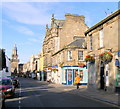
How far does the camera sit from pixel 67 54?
36.8m

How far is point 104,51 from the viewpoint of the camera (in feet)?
65.9

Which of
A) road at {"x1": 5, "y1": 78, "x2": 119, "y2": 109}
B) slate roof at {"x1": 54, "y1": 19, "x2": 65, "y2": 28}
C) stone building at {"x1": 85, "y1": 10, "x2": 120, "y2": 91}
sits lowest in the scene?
road at {"x1": 5, "y1": 78, "x2": 119, "y2": 109}

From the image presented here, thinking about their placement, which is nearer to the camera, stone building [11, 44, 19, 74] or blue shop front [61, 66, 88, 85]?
blue shop front [61, 66, 88, 85]

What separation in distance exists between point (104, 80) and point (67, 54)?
16005mm

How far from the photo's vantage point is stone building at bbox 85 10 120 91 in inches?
757

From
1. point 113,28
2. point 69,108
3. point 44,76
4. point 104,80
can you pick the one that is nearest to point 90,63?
point 104,80

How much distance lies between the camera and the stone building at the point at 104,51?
19.2 m

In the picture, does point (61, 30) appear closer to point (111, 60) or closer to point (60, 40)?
point (60, 40)

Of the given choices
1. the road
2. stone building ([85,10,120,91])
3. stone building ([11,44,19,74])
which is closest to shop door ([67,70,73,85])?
stone building ([85,10,120,91])

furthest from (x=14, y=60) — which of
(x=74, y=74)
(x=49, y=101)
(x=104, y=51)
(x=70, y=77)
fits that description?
(x=49, y=101)

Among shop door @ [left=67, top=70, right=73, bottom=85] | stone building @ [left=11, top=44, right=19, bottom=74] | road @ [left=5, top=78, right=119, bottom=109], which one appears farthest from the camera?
stone building @ [left=11, top=44, right=19, bottom=74]

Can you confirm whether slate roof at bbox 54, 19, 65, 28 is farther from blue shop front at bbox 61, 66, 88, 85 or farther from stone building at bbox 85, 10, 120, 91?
stone building at bbox 85, 10, 120, 91

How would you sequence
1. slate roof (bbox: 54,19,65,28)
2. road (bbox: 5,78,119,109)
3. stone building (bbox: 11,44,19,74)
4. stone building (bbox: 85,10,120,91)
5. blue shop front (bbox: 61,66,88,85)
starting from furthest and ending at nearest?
stone building (bbox: 11,44,19,74) < slate roof (bbox: 54,19,65,28) < blue shop front (bbox: 61,66,88,85) < stone building (bbox: 85,10,120,91) < road (bbox: 5,78,119,109)

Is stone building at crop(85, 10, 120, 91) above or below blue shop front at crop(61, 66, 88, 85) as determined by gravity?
above
